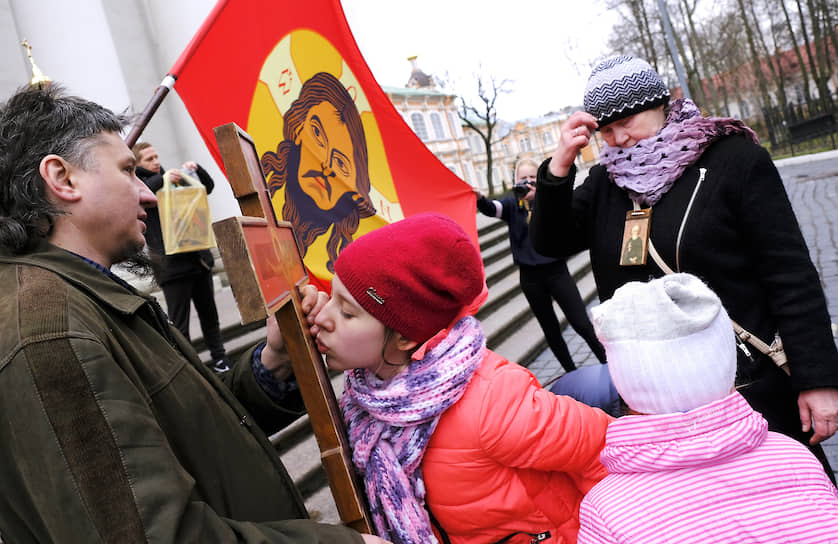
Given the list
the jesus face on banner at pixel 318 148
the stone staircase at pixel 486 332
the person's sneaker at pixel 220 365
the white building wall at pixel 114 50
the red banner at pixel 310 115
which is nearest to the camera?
the red banner at pixel 310 115

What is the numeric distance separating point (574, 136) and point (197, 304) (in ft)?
12.7

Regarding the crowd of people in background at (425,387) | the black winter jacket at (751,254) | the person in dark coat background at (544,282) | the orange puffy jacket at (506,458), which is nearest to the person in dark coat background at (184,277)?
the person in dark coat background at (544,282)

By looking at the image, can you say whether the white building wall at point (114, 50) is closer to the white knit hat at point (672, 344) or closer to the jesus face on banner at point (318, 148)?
the jesus face on banner at point (318, 148)

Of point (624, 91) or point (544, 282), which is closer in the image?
point (624, 91)

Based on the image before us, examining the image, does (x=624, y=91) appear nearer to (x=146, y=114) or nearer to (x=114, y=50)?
(x=146, y=114)

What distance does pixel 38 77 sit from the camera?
220 inches

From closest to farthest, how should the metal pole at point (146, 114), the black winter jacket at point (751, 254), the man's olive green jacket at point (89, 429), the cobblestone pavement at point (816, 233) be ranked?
the man's olive green jacket at point (89, 429), the black winter jacket at point (751, 254), the metal pole at point (146, 114), the cobblestone pavement at point (816, 233)

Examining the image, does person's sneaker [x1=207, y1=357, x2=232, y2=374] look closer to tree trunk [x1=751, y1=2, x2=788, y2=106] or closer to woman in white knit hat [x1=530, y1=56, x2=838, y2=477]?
woman in white knit hat [x1=530, y1=56, x2=838, y2=477]

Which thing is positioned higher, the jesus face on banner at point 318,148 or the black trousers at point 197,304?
the jesus face on banner at point 318,148

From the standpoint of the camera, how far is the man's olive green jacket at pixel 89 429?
3.27 ft

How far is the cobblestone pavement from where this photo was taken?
5613 mm

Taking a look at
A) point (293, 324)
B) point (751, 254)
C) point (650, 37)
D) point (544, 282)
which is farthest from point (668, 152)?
point (650, 37)

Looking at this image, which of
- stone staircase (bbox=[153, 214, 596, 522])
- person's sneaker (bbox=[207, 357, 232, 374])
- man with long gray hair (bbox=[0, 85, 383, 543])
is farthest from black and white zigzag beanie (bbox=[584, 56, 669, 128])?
person's sneaker (bbox=[207, 357, 232, 374])

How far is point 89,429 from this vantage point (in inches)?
39.8
